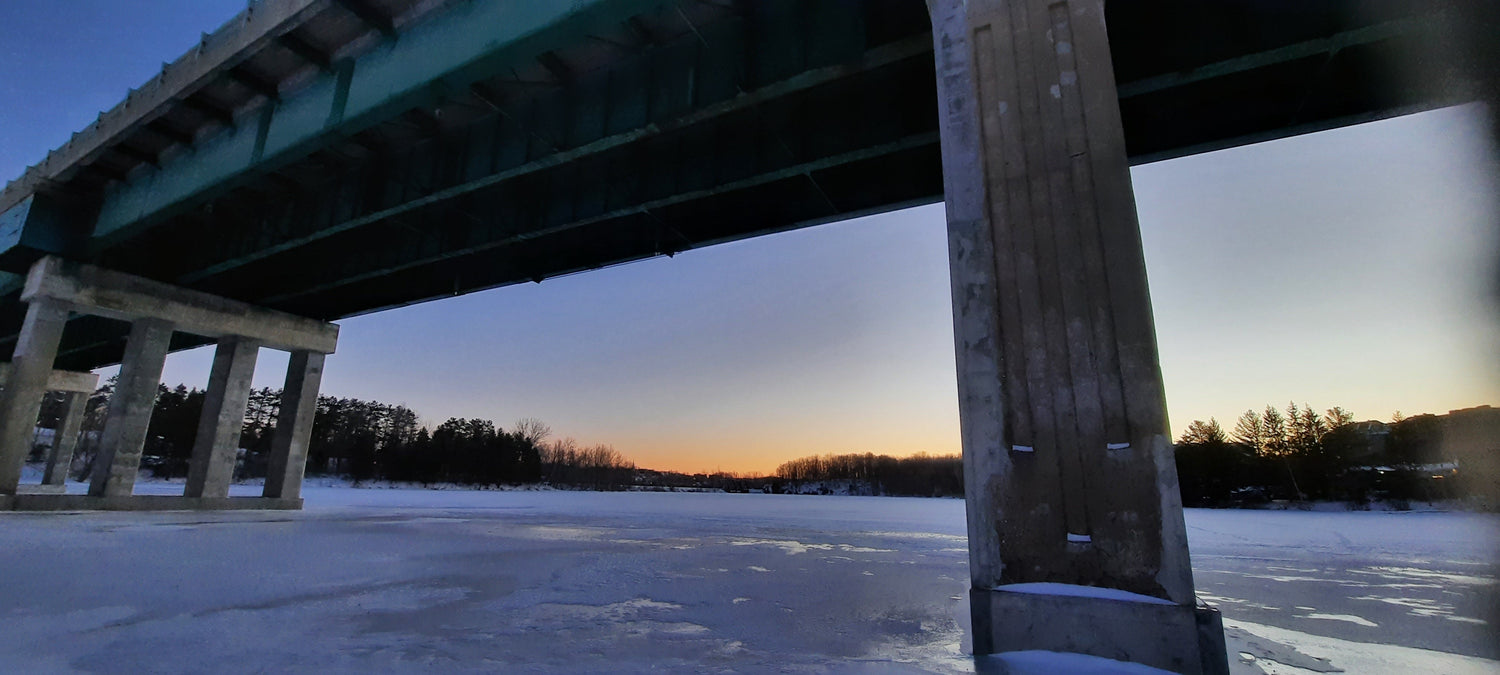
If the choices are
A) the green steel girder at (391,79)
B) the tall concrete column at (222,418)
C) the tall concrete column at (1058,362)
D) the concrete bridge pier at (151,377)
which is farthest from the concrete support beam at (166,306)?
the tall concrete column at (1058,362)

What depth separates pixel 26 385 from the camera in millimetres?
15750

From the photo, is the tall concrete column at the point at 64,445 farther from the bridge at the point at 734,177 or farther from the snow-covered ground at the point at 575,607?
the snow-covered ground at the point at 575,607

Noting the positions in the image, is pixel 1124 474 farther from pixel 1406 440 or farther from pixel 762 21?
pixel 1406 440

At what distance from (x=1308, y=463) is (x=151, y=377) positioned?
226ft

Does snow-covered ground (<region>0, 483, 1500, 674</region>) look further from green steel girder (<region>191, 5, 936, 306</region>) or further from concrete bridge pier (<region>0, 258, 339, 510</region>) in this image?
concrete bridge pier (<region>0, 258, 339, 510</region>)

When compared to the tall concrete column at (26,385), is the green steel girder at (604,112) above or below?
above

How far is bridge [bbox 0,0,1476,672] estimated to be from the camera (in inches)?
170

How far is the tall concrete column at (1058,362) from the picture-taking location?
394cm

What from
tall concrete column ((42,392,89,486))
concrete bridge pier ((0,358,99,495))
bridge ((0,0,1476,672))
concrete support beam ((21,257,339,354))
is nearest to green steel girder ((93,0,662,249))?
bridge ((0,0,1476,672))

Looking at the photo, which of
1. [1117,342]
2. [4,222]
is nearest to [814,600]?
[1117,342]

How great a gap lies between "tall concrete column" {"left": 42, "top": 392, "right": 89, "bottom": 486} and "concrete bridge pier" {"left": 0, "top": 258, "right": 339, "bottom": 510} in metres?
21.1

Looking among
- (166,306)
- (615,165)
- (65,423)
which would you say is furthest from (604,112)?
(65,423)

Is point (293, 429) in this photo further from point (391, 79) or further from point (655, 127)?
point (655, 127)

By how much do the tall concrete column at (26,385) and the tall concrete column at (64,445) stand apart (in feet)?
70.8
